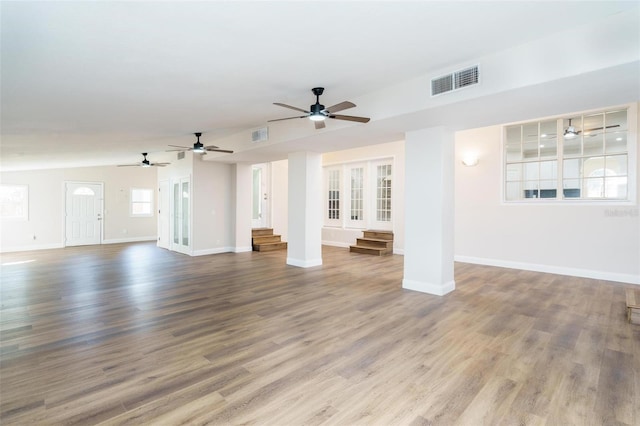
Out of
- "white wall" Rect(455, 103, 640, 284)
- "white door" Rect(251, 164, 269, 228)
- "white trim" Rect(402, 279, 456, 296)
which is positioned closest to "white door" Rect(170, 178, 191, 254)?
"white door" Rect(251, 164, 269, 228)

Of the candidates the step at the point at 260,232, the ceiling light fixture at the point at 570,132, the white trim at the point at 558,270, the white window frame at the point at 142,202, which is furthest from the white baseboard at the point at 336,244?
the white window frame at the point at 142,202

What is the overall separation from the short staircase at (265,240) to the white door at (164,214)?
2.55m

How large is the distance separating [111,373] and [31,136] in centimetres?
498

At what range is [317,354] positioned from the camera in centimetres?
280

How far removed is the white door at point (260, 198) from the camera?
10094 mm

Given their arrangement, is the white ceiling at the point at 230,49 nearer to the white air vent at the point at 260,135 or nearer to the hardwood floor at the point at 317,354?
the white air vent at the point at 260,135

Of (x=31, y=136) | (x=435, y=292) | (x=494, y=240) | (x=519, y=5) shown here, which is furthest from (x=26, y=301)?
(x=494, y=240)

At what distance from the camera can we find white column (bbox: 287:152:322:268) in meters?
6.69

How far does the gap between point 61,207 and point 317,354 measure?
10.9m

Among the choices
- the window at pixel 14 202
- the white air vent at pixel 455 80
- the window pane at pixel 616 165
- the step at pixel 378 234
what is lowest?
the step at pixel 378 234

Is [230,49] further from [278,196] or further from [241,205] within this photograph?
[278,196]

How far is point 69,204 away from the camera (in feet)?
33.6

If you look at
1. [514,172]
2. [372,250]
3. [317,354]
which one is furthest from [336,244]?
[317,354]

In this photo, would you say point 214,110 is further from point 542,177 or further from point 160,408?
point 542,177
